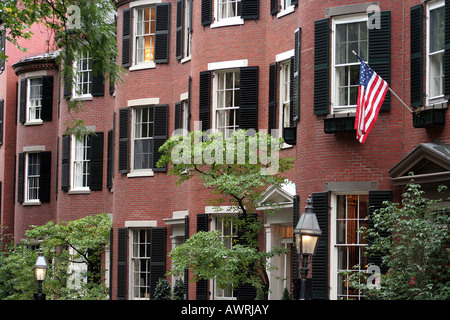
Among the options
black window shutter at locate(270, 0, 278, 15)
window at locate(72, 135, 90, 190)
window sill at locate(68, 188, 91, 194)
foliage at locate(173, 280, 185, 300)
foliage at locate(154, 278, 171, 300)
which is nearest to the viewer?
black window shutter at locate(270, 0, 278, 15)

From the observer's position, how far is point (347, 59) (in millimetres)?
18438

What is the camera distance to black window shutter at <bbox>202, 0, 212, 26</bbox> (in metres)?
23.8

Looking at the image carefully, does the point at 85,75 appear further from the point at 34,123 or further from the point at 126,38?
the point at 34,123

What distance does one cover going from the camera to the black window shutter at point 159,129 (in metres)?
26.5

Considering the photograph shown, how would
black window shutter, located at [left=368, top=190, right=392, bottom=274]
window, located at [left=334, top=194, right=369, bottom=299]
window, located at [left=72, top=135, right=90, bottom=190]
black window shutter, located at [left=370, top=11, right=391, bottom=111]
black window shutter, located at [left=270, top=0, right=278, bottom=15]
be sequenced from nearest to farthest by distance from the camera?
black window shutter, located at [left=368, top=190, right=392, bottom=274] < black window shutter, located at [left=370, top=11, right=391, bottom=111] < window, located at [left=334, top=194, right=369, bottom=299] < black window shutter, located at [left=270, top=0, right=278, bottom=15] < window, located at [left=72, top=135, right=90, bottom=190]

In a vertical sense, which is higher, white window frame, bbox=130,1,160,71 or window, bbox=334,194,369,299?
white window frame, bbox=130,1,160,71

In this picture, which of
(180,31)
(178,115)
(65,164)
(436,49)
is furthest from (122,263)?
(436,49)

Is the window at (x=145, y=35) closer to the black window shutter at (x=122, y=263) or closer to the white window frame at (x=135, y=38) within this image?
the white window frame at (x=135, y=38)

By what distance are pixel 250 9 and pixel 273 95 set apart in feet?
8.60

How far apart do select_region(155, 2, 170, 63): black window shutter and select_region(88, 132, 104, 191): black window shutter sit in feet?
15.3

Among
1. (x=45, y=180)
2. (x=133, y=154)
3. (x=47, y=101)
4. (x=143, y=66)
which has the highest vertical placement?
(x=143, y=66)

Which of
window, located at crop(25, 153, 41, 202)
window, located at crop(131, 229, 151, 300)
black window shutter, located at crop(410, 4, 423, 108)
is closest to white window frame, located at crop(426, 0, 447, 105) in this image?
black window shutter, located at crop(410, 4, 423, 108)

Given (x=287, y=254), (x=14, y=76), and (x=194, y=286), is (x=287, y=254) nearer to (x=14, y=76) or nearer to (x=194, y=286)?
(x=194, y=286)

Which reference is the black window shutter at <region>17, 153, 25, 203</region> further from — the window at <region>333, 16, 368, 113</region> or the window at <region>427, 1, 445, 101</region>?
the window at <region>427, 1, 445, 101</region>
